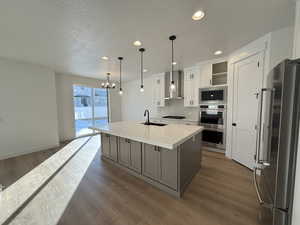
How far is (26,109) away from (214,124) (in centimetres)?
550

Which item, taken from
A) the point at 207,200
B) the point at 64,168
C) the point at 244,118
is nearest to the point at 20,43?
the point at 64,168

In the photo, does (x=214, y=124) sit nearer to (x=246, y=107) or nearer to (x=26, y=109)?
(x=246, y=107)

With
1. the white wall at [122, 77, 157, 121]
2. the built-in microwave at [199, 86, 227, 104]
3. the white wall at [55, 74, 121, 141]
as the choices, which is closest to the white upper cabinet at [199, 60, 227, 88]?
the built-in microwave at [199, 86, 227, 104]

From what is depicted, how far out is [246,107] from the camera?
→ 8.86ft

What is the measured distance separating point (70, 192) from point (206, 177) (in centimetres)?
244

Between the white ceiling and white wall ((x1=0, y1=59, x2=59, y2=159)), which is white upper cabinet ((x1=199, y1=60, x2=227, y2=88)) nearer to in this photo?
the white ceiling

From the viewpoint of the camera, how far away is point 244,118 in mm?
2754

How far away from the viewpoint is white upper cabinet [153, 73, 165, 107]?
4812mm

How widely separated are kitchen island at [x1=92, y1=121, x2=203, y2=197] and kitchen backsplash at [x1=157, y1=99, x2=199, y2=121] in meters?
1.88

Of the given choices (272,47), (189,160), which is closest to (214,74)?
(272,47)

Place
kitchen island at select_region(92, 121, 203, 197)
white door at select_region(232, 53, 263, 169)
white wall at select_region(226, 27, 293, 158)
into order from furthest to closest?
white door at select_region(232, 53, 263, 169) < white wall at select_region(226, 27, 293, 158) < kitchen island at select_region(92, 121, 203, 197)

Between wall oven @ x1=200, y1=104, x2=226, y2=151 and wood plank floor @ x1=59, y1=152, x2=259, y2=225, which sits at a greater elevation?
wall oven @ x1=200, y1=104, x2=226, y2=151

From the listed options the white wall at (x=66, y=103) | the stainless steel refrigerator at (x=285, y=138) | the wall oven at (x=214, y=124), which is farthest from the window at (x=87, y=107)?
the stainless steel refrigerator at (x=285, y=138)

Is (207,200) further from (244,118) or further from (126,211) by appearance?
(244,118)
